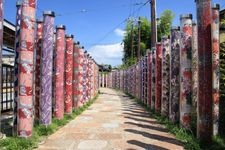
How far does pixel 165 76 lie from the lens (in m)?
13.2

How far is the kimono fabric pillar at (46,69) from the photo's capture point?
9917mm

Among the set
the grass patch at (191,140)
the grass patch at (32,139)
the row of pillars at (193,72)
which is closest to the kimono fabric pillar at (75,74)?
the row of pillars at (193,72)

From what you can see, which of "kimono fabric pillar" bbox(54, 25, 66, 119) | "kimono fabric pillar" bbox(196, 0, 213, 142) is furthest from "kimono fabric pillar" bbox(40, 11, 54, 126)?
"kimono fabric pillar" bbox(196, 0, 213, 142)

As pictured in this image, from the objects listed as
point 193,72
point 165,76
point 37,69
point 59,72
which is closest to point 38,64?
point 37,69

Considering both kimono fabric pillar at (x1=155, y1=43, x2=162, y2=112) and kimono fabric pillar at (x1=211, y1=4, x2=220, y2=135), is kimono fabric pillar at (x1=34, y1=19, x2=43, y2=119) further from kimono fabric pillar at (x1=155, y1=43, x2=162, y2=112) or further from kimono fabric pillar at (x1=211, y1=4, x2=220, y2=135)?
kimono fabric pillar at (x1=155, y1=43, x2=162, y2=112)

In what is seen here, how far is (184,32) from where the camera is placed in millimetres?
10023

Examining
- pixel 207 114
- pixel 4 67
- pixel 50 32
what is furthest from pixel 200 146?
pixel 4 67

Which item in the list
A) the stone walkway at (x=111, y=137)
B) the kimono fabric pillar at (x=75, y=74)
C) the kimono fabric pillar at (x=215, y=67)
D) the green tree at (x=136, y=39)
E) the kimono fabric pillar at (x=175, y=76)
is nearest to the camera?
the stone walkway at (x=111, y=137)

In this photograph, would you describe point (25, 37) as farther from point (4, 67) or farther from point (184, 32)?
point (4, 67)

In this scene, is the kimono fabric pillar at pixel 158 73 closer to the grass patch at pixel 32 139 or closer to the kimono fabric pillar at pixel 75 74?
the kimono fabric pillar at pixel 75 74

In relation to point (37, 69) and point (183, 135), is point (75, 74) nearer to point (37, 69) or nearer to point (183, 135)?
point (37, 69)

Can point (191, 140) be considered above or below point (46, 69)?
below

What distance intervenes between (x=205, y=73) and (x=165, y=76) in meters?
5.37

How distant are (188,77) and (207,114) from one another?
2280 mm
